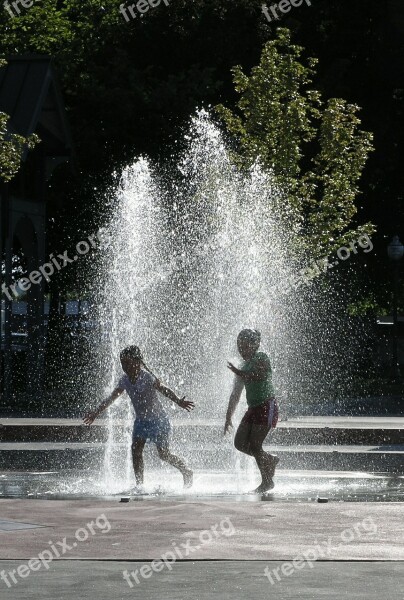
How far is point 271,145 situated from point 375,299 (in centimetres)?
2844

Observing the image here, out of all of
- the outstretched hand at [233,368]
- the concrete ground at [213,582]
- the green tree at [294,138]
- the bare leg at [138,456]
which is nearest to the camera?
the concrete ground at [213,582]

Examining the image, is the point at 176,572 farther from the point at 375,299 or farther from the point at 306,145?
the point at 375,299

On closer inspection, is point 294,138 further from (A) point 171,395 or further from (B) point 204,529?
(B) point 204,529

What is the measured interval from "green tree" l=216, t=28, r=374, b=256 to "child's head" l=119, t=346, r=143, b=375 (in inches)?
781

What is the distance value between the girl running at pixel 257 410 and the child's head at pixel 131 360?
0.95 meters

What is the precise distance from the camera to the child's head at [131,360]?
1404 cm

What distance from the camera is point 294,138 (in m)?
34.4

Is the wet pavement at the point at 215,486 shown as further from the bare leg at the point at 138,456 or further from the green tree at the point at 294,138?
the green tree at the point at 294,138

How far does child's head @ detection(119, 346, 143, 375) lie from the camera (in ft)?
46.1

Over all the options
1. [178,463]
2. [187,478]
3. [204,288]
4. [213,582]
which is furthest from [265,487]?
[204,288]

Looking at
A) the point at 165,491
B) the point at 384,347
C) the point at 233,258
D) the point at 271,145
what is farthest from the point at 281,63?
the point at 165,491

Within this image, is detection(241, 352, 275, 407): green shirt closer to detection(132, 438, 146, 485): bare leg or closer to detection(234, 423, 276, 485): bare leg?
detection(234, 423, 276, 485): bare leg

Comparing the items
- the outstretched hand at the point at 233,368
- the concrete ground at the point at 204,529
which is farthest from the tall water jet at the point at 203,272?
the concrete ground at the point at 204,529

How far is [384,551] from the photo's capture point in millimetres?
9789
